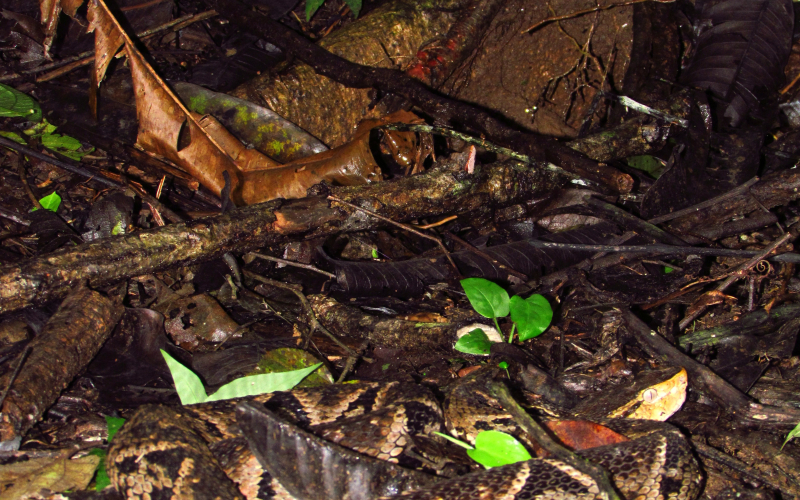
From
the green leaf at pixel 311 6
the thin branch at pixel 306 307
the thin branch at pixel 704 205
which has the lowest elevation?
the thin branch at pixel 306 307

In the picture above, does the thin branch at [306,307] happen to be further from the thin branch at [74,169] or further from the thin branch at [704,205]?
the thin branch at [704,205]

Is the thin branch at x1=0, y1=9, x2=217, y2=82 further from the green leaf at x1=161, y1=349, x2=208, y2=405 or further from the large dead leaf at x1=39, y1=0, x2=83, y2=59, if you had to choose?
the green leaf at x1=161, y1=349, x2=208, y2=405

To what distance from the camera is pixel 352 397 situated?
7.33 feet

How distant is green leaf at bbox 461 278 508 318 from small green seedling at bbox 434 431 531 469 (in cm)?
94

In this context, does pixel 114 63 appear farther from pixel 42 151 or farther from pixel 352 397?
pixel 352 397

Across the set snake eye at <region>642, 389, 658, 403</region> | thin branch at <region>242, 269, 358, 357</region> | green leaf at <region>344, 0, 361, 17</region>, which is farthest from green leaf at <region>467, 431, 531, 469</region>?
green leaf at <region>344, 0, 361, 17</region>

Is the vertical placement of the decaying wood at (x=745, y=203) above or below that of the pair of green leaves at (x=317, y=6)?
below

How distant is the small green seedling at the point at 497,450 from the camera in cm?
190

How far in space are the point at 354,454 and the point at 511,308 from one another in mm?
1322

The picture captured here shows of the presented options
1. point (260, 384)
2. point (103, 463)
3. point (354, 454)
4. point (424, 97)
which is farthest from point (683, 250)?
point (103, 463)

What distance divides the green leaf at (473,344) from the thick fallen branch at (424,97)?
4.23ft

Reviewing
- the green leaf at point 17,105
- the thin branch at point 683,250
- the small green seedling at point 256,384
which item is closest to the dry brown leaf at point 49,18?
the green leaf at point 17,105

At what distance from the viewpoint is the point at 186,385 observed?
235 cm

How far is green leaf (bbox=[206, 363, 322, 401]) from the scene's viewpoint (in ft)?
7.50
